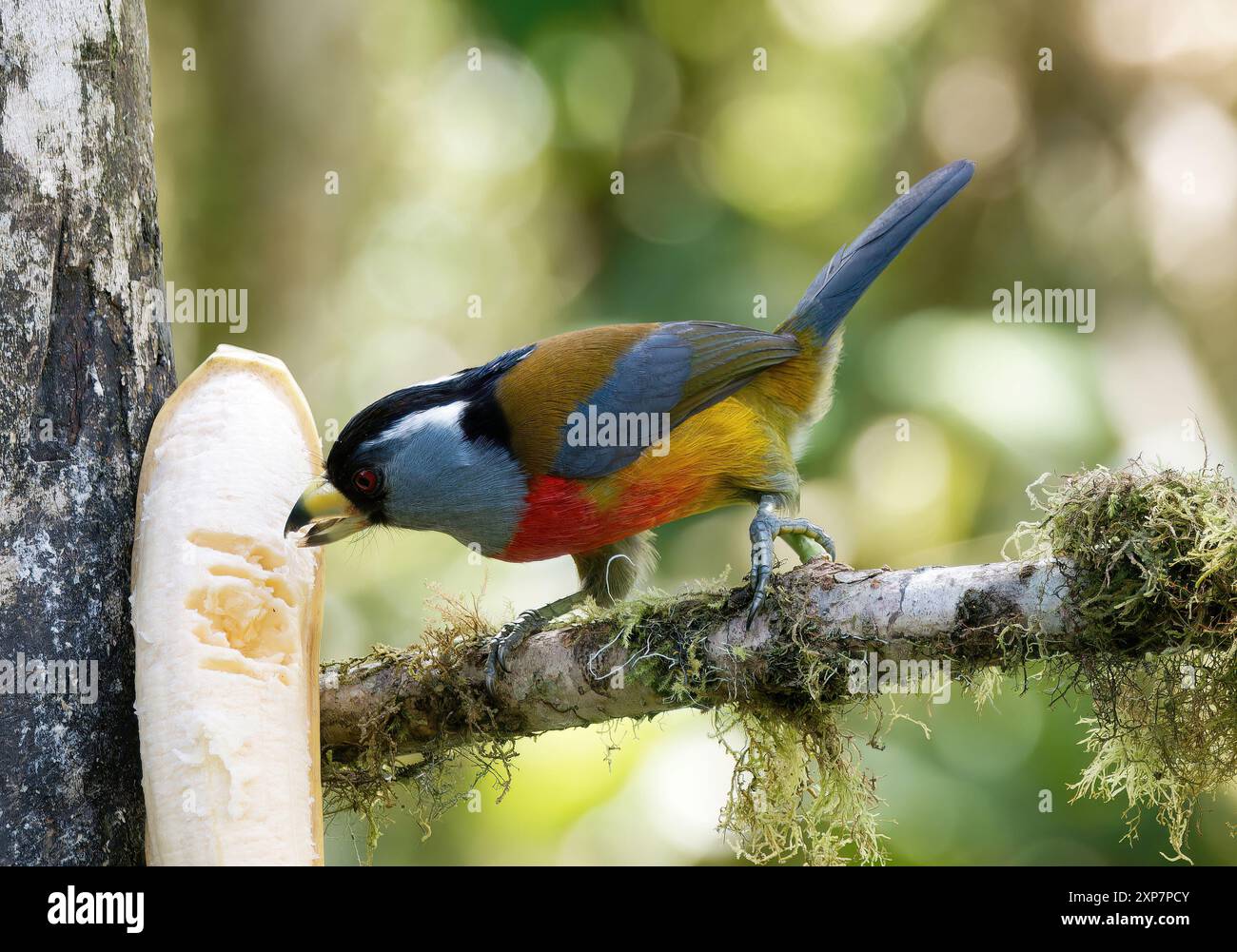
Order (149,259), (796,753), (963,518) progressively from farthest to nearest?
(963,518), (796,753), (149,259)

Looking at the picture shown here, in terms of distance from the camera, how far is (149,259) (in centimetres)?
242

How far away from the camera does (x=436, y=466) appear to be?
310 cm

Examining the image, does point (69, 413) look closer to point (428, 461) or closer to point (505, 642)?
point (428, 461)

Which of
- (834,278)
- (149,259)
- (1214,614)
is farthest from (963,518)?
(149,259)

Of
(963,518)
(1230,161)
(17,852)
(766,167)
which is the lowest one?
(17,852)

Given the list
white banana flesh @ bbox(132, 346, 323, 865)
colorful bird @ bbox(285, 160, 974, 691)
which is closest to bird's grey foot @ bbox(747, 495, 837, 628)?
colorful bird @ bbox(285, 160, 974, 691)

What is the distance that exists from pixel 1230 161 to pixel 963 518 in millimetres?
2596

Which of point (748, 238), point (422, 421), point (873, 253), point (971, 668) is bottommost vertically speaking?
point (971, 668)

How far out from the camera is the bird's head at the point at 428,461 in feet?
9.91

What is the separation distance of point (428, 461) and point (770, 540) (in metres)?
0.97

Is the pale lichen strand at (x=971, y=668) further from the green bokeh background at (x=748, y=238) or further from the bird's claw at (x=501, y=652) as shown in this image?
the green bokeh background at (x=748, y=238)

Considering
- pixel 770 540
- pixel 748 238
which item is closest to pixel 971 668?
pixel 770 540

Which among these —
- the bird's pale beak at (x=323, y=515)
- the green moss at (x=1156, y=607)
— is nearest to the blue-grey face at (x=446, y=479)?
the bird's pale beak at (x=323, y=515)

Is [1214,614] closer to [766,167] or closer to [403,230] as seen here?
[766,167]
